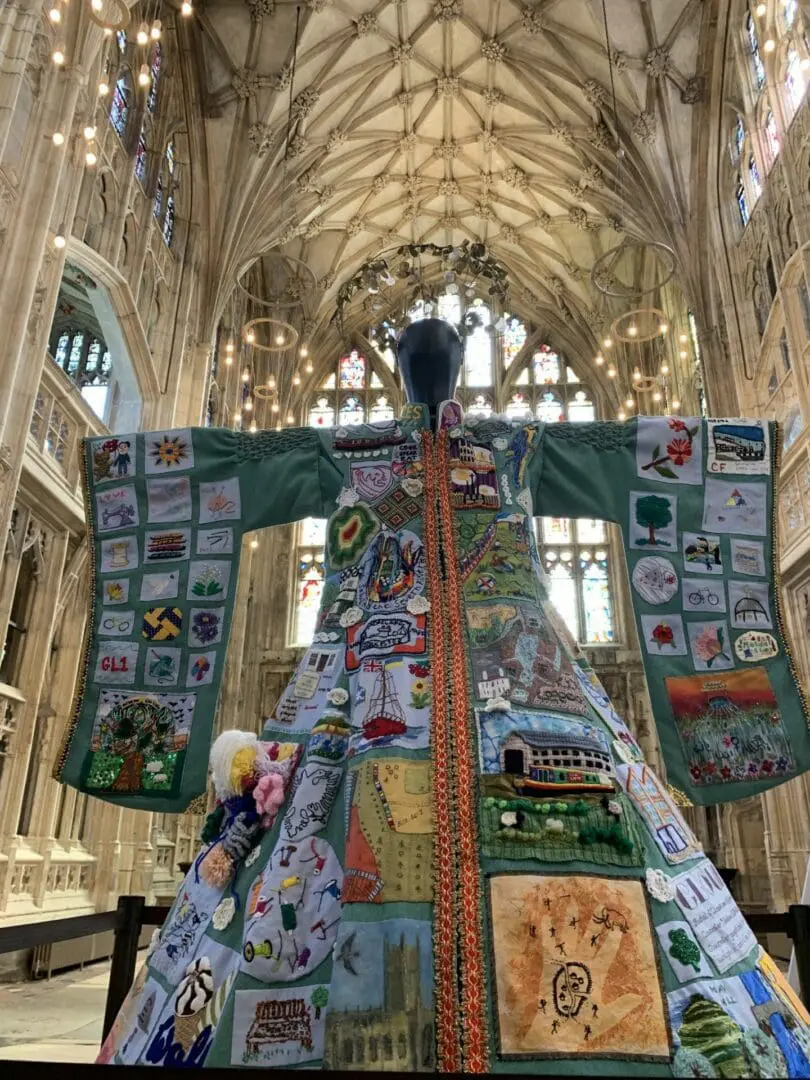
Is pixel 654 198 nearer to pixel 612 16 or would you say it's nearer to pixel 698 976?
pixel 612 16

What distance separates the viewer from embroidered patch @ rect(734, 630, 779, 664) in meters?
2.25

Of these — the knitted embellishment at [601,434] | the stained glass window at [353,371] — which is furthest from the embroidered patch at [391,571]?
the stained glass window at [353,371]

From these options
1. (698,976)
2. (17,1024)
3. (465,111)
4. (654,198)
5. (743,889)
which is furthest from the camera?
(465,111)

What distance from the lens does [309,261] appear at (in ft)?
67.2

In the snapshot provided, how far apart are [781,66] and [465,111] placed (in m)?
7.85

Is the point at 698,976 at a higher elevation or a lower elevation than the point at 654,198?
lower

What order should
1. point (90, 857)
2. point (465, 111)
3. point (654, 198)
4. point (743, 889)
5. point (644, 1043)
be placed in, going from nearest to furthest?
1. point (644, 1043)
2. point (90, 857)
3. point (743, 889)
4. point (654, 198)
5. point (465, 111)

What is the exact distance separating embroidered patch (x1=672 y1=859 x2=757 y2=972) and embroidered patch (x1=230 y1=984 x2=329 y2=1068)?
2.33 ft

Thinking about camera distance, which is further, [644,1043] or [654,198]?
[654,198]

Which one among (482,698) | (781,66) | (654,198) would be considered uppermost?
(654,198)

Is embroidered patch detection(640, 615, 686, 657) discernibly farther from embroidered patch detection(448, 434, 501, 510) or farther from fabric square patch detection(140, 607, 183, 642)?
fabric square patch detection(140, 607, 183, 642)

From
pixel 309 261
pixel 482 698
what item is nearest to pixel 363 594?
pixel 482 698

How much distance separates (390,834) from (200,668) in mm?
980

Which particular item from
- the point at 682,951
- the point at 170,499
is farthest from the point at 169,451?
the point at 682,951
